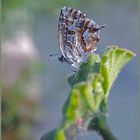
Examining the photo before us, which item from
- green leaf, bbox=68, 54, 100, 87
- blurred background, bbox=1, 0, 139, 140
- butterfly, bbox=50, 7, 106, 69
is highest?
blurred background, bbox=1, 0, 139, 140

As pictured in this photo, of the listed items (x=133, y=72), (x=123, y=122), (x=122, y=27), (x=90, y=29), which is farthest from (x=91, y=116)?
(x=122, y=27)

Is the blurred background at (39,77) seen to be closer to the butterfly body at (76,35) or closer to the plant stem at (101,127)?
the butterfly body at (76,35)

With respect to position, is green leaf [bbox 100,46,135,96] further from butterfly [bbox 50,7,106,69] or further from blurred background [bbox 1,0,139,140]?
blurred background [bbox 1,0,139,140]

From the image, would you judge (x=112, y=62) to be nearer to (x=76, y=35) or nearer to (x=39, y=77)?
(x=76, y=35)

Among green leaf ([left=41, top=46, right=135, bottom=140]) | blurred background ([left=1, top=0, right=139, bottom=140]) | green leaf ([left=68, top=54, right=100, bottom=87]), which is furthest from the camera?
blurred background ([left=1, top=0, right=139, bottom=140])

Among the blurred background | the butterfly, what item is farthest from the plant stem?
the blurred background

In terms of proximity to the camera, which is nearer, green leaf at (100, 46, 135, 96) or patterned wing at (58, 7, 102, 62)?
green leaf at (100, 46, 135, 96)
